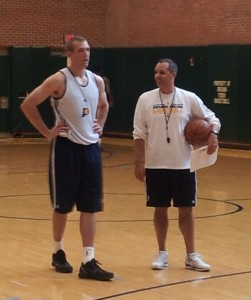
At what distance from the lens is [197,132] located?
6742mm

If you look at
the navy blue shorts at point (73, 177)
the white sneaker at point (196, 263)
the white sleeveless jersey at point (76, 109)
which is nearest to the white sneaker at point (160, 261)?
the white sneaker at point (196, 263)

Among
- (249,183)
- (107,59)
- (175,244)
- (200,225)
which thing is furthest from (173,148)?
(107,59)

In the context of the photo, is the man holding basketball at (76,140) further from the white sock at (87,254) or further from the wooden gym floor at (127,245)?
the wooden gym floor at (127,245)

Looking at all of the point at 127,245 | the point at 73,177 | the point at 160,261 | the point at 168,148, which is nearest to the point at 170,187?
the point at 168,148

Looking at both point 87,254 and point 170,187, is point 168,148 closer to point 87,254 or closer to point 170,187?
point 170,187

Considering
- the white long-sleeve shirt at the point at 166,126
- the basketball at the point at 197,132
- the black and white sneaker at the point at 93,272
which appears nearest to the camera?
the black and white sneaker at the point at 93,272

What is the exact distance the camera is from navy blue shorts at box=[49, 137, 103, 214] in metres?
6.62

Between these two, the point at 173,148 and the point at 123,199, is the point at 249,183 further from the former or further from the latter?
the point at 173,148

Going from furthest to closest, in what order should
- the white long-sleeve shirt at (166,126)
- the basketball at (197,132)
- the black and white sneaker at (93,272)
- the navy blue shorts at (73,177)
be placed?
the white long-sleeve shirt at (166,126) → the basketball at (197,132) → the navy blue shorts at (73,177) → the black and white sneaker at (93,272)

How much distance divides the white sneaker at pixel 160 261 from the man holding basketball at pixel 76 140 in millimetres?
533

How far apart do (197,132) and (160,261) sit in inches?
46.1

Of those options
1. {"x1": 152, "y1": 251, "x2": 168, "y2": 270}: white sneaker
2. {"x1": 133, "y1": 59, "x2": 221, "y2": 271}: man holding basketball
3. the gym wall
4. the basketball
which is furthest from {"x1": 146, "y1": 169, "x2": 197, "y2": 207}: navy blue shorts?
the gym wall

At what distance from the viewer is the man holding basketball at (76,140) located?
258 inches

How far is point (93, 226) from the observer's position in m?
6.68
